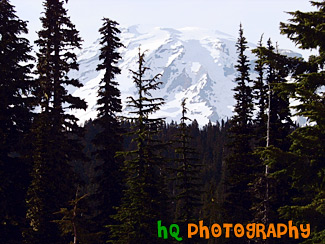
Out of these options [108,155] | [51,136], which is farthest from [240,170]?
[51,136]

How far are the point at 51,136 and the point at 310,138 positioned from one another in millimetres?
12678

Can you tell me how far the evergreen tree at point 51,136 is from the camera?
1667cm

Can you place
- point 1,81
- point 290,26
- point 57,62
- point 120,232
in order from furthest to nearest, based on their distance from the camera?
point 57,62 < point 1,81 < point 120,232 < point 290,26

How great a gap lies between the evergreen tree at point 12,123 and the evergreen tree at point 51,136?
0.87m

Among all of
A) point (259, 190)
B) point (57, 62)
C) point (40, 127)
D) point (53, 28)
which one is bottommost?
point (259, 190)

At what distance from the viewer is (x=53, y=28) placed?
1988 centimetres

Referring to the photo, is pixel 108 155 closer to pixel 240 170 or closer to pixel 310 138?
pixel 240 170

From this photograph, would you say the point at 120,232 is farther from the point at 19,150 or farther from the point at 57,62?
the point at 57,62

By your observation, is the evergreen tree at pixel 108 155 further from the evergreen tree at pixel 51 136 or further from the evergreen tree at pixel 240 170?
the evergreen tree at pixel 240 170

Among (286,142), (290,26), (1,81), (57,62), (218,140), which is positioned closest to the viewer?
(290,26)

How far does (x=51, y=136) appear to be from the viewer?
18141 millimetres

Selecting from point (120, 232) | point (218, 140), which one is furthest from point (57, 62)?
point (218, 140)

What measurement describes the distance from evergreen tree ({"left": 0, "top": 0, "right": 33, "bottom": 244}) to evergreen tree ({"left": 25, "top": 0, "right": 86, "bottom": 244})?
87 cm

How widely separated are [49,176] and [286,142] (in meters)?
14.1
